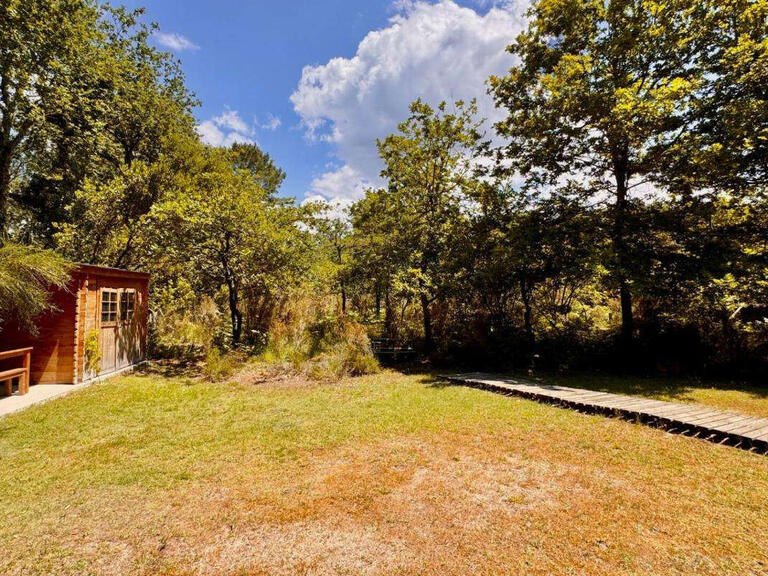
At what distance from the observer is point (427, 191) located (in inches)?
484

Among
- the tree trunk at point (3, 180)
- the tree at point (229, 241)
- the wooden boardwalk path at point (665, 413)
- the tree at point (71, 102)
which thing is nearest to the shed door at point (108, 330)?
the tree at point (229, 241)

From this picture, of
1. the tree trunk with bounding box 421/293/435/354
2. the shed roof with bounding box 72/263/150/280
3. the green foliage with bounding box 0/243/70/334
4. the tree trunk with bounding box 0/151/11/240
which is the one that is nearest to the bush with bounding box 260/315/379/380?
the tree trunk with bounding box 421/293/435/354

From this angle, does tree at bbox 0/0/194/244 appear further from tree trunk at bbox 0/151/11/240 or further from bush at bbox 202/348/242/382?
bush at bbox 202/348/242/382

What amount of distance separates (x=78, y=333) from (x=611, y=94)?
13.7 meters

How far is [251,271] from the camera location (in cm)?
1235

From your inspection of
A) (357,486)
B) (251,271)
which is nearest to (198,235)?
(251,271)

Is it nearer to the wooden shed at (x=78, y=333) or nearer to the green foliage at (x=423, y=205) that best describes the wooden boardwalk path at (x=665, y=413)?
the green foliage at (x=423, y=205)

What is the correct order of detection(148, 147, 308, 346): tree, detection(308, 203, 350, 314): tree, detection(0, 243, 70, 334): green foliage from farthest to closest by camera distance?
detection(308, 203, 350, 314): tree → detection(148, 147, 308, 346): tree → detection(0, 243, 70, 334): green foliage

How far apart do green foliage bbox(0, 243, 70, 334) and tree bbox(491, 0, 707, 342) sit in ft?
40.2

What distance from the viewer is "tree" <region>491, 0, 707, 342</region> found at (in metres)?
7.94

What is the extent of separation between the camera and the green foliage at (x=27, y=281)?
668cm

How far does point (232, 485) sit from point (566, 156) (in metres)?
11.3

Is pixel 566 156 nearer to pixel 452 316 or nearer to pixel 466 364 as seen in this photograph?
pixel 452 316

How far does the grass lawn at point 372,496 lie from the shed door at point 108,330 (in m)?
3.06
